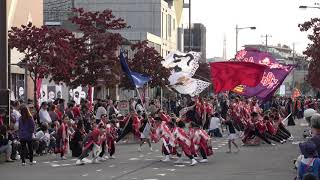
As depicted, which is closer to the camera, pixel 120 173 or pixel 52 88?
pixel 120 173

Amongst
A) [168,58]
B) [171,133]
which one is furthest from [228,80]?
[168,58]

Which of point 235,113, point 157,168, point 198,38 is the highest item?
point 198,38

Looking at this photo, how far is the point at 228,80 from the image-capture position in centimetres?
2433

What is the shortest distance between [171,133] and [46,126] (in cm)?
419

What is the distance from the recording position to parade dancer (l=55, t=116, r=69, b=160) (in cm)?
2014

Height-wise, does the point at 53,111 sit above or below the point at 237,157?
above

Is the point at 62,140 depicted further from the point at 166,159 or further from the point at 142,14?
the point at 142,14

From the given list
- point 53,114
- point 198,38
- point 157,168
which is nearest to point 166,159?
point 157,168

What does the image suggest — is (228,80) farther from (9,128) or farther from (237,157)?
(9,128)

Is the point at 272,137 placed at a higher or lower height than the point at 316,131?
lower

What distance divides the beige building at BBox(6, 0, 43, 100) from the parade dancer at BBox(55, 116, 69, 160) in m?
9.55

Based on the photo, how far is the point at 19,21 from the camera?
32.8 metres

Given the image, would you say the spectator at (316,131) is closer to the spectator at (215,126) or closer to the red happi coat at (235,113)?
the red happi coat at (235,113)

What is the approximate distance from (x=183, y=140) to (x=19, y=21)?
1701 cm
